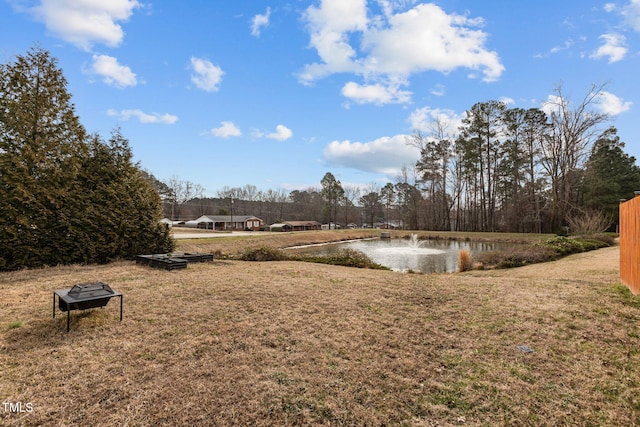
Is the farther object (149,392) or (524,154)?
(524,154)

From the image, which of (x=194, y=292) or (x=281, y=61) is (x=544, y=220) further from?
(x=194, y=292)

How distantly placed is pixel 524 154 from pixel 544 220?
6552 millimetres

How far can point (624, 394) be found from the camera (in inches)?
90.7

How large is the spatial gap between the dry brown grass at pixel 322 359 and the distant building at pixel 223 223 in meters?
38.4

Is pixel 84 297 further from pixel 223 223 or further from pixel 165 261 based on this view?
pixel 223 223

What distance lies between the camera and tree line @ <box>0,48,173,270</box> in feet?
22.7

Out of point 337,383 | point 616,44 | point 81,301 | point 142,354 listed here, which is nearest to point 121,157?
point 81,301

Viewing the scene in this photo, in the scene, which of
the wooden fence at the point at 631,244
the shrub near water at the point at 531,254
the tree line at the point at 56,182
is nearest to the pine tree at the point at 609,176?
the shrub near water at the point at 531,254

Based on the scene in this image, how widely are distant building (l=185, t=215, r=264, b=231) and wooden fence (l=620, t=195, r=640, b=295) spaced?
40114 mm

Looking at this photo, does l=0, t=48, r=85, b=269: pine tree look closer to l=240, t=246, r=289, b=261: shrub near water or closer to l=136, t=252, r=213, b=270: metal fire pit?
l=136, t=252, r=213, b=270: metal fire pit

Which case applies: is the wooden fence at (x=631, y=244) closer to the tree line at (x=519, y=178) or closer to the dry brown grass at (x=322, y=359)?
the dry brown grass at (x=322, y=359)

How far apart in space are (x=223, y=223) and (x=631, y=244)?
42295 mm

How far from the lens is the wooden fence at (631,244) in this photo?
461 cm

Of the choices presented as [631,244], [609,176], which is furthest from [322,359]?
[609,176]
